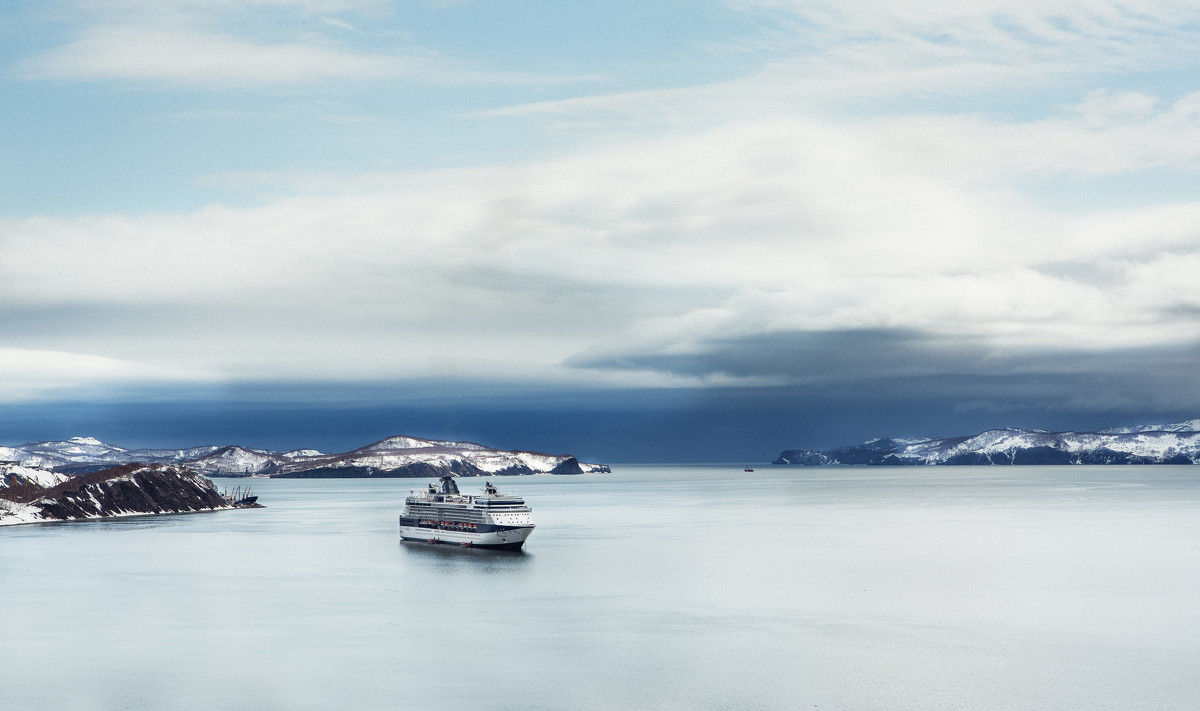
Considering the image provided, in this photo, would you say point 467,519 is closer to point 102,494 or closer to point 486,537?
point 486,537

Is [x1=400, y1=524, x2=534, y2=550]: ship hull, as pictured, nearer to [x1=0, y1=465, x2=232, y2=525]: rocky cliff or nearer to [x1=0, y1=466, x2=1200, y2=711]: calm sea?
[x1=0, y1=466, x2=1200, y2=711]: calm sea

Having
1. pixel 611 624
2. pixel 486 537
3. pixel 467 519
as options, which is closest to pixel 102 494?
pixel 467 519

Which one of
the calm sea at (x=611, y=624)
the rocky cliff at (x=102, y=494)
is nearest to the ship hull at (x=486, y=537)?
the calm sea at (x=611, y=624)

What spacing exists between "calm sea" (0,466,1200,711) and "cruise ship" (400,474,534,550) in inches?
79.4

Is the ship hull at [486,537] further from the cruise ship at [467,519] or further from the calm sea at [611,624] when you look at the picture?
the calm sea at [611,624]

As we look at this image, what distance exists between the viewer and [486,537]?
331 ft

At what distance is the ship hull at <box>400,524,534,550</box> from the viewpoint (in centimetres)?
10012

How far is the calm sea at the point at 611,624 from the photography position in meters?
40.5

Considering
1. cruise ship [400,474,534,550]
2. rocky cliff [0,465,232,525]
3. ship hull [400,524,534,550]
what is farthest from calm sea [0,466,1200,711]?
rocky cliff [0,465,232,525]

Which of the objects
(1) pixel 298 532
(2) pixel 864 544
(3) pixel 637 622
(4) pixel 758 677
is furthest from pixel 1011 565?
(1) pixel 298 532

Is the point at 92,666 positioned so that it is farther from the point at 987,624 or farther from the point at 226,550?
the point at 226,550

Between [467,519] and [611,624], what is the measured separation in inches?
2031

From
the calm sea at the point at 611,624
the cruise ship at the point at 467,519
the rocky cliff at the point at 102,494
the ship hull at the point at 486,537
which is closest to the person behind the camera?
the calm sea at the point at 611,624

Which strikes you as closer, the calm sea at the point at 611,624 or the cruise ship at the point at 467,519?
the calm sea at the point at 611,624
